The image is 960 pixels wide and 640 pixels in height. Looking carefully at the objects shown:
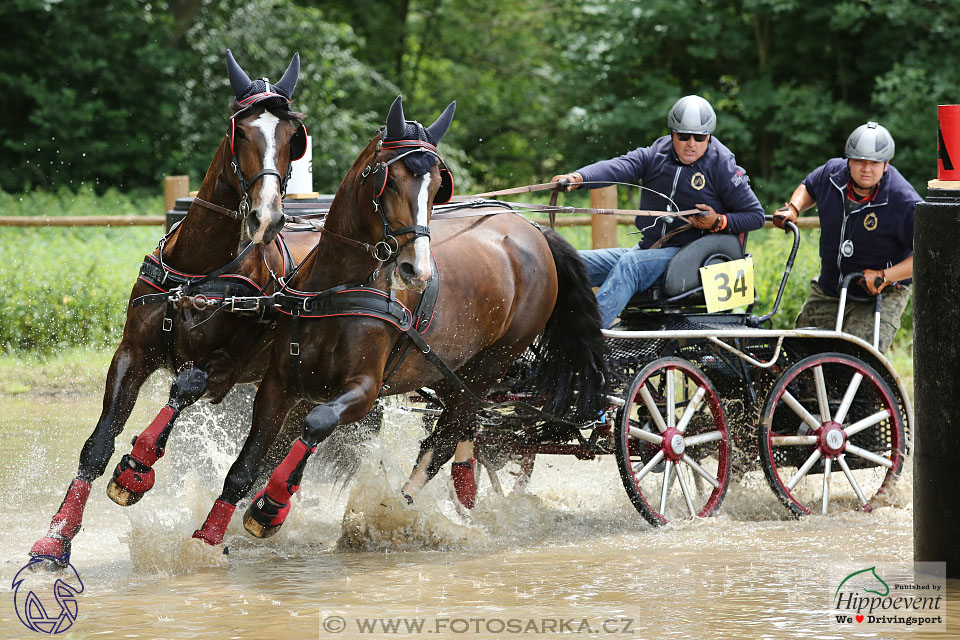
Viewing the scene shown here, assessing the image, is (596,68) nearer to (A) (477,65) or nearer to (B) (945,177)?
(A) (477,65)

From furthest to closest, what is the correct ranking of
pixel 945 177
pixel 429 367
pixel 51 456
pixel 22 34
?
pixel 22 34 < pixel 51 456 < pixel 429 367 < pixel 945 177

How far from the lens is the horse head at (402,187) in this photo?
4.78 meters

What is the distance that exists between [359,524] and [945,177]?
9.25 feet

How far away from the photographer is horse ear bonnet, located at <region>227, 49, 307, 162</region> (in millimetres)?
4949

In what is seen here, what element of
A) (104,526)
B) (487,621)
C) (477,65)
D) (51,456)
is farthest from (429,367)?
(477,65)

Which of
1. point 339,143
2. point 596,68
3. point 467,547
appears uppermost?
point 596,68

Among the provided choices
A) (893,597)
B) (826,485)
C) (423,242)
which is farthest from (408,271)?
(826,485)

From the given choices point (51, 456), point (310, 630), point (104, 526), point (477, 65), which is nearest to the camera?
point (310, 630)

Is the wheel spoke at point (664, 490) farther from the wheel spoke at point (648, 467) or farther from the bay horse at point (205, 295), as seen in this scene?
the bay horse at point (205, 295)

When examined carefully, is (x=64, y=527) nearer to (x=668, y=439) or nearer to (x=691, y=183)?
(x=668, y=439)

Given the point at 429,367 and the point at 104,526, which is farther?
Result: the point at 104,526

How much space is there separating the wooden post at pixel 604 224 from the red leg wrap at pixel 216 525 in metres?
4.91

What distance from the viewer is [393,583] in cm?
491

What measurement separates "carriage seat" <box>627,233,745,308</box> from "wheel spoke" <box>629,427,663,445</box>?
2.41 feet
